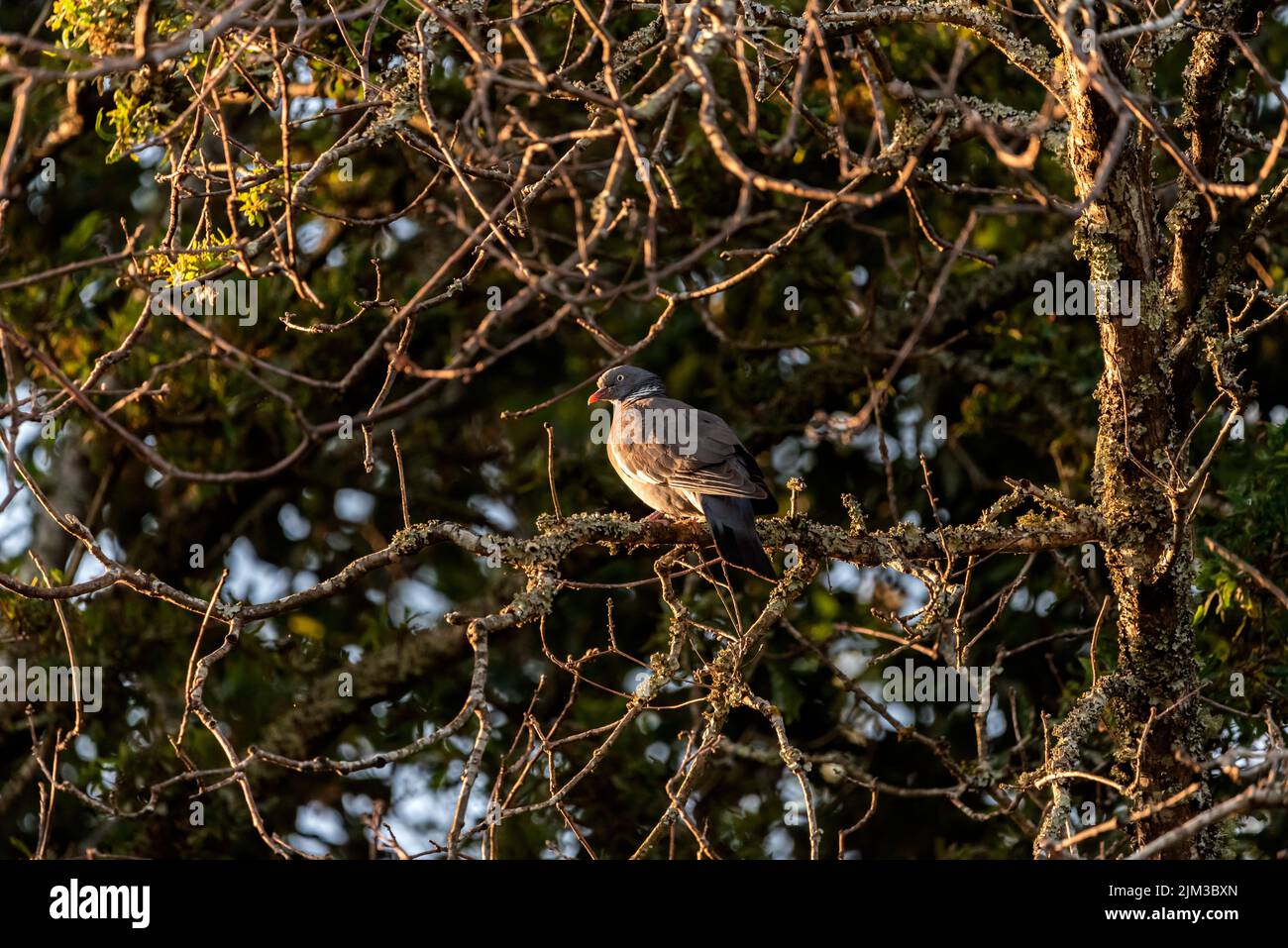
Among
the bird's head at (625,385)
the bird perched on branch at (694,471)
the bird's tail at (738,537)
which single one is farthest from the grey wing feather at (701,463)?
the bird's head at (625,385)

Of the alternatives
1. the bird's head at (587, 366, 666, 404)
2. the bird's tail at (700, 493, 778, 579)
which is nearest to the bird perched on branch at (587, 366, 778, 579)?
the bird's tail at (700, 493, 778, 579)

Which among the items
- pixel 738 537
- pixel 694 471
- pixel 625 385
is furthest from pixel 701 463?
pixel 625 385

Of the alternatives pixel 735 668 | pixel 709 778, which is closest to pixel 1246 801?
pixel 735 668

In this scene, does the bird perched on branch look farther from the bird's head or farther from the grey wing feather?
the bird's head

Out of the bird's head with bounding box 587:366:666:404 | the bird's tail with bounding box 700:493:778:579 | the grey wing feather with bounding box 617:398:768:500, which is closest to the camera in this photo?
the bird's tail with bounding box 700:493:778:579

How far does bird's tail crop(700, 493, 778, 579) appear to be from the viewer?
446 cm

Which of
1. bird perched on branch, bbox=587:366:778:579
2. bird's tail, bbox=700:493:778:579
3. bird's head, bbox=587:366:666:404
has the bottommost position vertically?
bird's tail, bbox=700:493:778:579

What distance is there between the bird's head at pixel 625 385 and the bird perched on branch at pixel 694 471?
0.43ft

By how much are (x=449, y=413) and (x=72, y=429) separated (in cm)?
210

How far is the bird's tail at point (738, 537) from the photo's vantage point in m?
4.46

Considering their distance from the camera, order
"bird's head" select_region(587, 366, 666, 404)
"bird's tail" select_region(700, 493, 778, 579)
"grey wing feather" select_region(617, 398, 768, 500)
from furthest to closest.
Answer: "bird's head" select_region(587, 366, 666, 404) → "grey wing feather" select_region(617, 398, 768, 500) → "bird's tail" select_region(700, 493, 778, 579)

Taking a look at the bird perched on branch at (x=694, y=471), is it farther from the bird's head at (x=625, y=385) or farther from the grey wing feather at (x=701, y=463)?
the bird's head at (x=625, y=385)

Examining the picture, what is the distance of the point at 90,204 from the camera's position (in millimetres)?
8109

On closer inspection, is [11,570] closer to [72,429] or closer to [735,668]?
[72,429]
